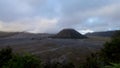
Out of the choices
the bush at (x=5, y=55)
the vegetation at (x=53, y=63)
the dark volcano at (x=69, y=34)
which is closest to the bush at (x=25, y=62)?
the vegetation at (x=53, y=63)

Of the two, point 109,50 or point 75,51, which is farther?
point 75,51

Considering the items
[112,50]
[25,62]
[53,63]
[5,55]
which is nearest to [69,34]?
[112,50]

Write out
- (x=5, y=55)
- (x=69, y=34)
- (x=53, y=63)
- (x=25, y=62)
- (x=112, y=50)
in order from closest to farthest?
(x=25, y=62)
(x=5, y=55)
(x=53, y=63)
(x=112, y=50)
(x=69, y=34)

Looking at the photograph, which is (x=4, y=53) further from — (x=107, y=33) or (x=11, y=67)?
(x=107, y=33)

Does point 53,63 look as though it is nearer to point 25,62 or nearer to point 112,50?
point 112,50

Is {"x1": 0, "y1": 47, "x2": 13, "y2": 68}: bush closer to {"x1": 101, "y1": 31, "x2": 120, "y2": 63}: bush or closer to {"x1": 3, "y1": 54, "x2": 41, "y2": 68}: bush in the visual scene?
{"x1": 3, "y1": 54, "x2": 41, "y2": 68}: bush

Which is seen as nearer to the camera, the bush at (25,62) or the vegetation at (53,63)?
the bush at (25,62)

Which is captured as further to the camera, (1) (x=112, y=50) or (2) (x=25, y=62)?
(1) (x=112, y=50)

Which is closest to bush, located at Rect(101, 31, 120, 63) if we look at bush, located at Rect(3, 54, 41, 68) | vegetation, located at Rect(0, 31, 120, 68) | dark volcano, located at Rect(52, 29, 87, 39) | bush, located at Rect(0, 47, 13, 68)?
vegetation, located at Rect(0, 31, 120, 68)

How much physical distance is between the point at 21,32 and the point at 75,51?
2725 inches

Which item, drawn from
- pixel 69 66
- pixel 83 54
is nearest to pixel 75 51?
pixel 83 54

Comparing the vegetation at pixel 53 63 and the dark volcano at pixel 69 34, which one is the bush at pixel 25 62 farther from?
the dark volcano at pixel 69 34

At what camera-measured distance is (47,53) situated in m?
59.3

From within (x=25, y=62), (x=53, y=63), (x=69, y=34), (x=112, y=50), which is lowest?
(x=53, y=63)
